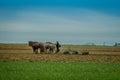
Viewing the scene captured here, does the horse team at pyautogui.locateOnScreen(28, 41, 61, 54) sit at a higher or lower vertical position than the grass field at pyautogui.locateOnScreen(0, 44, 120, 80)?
higher

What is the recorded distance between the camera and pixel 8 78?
1614cm

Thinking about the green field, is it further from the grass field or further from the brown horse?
the brown horse

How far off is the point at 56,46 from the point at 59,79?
122 ft

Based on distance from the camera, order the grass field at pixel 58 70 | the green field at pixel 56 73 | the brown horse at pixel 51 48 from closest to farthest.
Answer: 1. the green field at pixel 56 73
2. the grass field at pixel 58 70
3. the brown horse at pixel 51 48

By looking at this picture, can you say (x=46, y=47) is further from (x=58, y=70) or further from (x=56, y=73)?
(x=56, y=73)

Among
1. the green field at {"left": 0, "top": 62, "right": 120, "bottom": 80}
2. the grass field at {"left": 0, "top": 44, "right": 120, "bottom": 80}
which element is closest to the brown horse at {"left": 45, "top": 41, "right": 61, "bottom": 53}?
the grass field at {"left": 0, "top": 44, "right": 120, "bottom": 80}

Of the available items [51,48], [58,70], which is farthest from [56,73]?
[51,48]

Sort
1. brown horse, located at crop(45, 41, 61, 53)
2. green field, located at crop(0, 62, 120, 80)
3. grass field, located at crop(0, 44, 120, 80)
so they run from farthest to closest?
brown horse, located at crop(45, 41, 61, 53) → grass field, located at crop(0, 44, 120, 80) → green field, located at crop(0, 62, 120, 80)

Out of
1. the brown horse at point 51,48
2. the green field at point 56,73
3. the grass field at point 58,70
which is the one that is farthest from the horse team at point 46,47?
the green field at point 56,73

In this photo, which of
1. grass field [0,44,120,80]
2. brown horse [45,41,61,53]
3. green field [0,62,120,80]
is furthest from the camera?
brown horse [45,41,61,53]

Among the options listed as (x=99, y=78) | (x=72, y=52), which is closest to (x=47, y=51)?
(x=72, y=52)

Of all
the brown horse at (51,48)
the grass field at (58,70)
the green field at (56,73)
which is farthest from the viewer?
the brown horse at (51,48)

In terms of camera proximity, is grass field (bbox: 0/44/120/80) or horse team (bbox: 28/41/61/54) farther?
horse team (bbox: 28/41/61/54)

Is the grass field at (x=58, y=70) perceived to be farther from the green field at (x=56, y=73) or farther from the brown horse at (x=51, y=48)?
the brown horse at (x=51, y=48)
